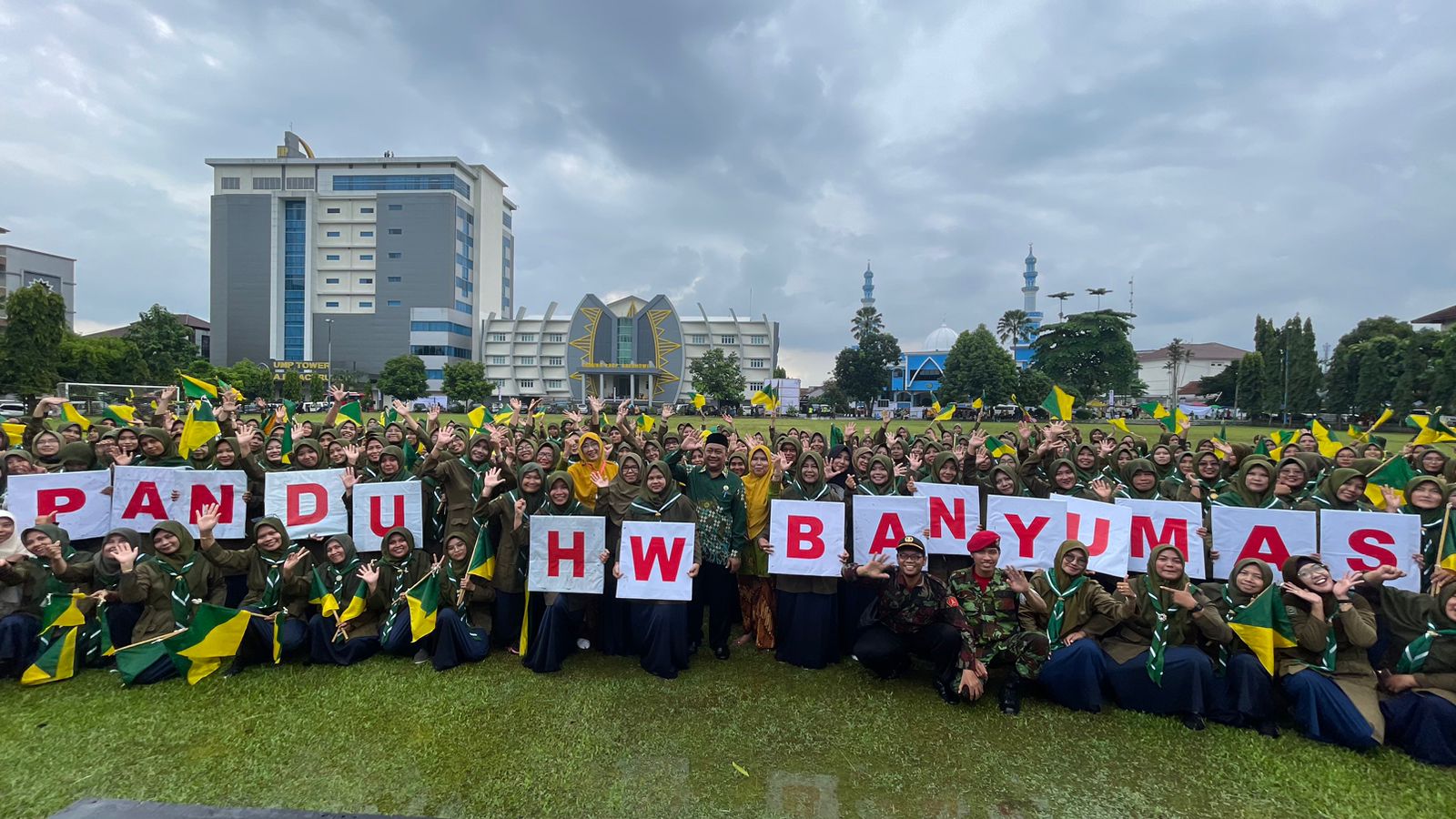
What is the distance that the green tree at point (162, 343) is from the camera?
49719 millimetres

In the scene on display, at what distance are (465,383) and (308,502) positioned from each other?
233 ft

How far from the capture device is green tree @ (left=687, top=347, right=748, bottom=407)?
247ft

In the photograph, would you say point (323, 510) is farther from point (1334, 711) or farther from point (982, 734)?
point (1334, 711)

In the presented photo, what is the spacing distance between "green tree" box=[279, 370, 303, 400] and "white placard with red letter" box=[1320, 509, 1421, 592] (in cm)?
8020

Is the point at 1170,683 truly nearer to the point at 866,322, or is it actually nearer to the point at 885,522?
the point at 885,522

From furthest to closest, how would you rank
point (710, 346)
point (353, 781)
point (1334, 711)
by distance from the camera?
point (710, 346) < point (1334, 711) < point (353, 781)

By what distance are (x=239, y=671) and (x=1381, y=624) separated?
9233 mm

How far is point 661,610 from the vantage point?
18.4 feet

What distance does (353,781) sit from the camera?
161 inches

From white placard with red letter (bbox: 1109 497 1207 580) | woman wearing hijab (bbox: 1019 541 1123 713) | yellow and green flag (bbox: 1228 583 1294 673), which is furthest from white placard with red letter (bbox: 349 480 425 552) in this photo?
yellow and green flag (bbox: 1228 583 1294 673)

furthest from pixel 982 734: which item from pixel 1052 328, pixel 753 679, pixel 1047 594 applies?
pixel 1052 328

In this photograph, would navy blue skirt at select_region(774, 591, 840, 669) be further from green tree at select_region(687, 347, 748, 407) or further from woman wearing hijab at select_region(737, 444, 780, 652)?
green tree at select_region(687, 347, 748, 407)

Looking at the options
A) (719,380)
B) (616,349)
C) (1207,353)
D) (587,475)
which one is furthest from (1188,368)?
(587,475)

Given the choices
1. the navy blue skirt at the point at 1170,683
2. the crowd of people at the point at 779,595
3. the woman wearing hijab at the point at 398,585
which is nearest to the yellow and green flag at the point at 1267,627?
the crowd of people at the point at 779,595
